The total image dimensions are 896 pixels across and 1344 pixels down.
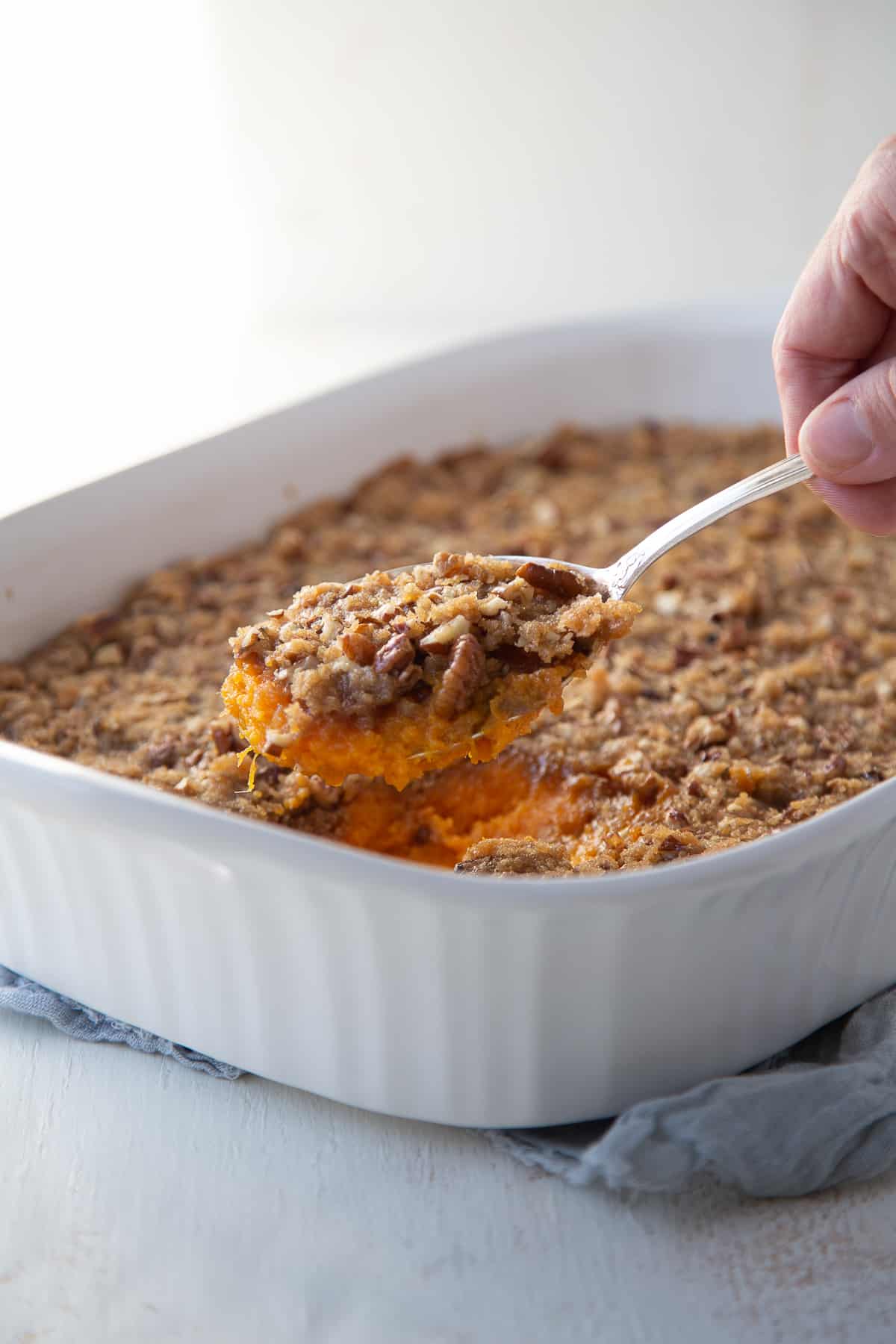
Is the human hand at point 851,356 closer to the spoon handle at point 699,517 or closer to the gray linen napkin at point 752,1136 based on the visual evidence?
the spoon handle at point 699,517

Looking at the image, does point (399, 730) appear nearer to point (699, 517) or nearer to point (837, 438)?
point (699, 517)

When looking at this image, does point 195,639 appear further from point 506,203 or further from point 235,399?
point 506,203

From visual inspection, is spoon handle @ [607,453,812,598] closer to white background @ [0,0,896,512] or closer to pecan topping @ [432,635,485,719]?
pecan topping @ [432,635,485,719]

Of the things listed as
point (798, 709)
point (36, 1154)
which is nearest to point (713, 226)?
point (798, 709)

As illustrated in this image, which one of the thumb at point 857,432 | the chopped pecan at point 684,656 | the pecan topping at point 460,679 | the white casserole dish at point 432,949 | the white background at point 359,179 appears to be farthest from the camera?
the white background at point 359,179

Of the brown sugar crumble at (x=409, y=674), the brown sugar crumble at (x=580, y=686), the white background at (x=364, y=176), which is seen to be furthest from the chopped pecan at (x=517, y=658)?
the white background at (x=364, y=176)

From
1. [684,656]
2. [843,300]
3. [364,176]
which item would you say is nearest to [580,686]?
[684,656]
